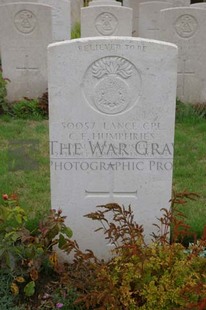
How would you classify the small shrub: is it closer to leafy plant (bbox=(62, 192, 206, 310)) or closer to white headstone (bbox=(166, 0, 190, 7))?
leafy plant (bbox=(62, 192, 206, 310))

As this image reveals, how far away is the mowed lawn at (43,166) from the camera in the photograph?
4.22 meters

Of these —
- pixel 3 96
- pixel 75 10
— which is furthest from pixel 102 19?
pixel 75 10

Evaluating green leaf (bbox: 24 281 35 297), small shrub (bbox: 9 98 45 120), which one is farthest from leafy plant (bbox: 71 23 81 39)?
green leaf (bbox: 24 281 35 297)

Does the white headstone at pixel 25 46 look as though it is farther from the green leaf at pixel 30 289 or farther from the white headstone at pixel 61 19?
the white headstone at pixel 61 19

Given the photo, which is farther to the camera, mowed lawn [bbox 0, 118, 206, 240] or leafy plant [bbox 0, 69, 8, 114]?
leafy plant [bbox 0, 69, 8, 114]

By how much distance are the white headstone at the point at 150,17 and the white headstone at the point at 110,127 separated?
829cm

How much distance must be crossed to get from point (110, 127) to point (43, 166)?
203 cm

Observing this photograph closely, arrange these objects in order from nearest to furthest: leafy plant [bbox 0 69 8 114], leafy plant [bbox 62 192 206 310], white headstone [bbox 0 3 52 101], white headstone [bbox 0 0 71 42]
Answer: leafy plant [bbox 62 192 206 310]
leafy plant [bbox 0 69 8 114]
white headstone [bbox 0 3 52 101]
white headstone [bbox 0 0 71 42]

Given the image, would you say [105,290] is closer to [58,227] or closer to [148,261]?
[148,261]

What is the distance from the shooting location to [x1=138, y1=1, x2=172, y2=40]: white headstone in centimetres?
1107

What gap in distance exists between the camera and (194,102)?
7324 mm

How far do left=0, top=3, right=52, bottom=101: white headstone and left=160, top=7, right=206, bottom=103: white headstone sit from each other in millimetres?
1647

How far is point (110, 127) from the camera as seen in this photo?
10.4ft

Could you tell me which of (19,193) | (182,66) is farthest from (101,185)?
(182,66)
